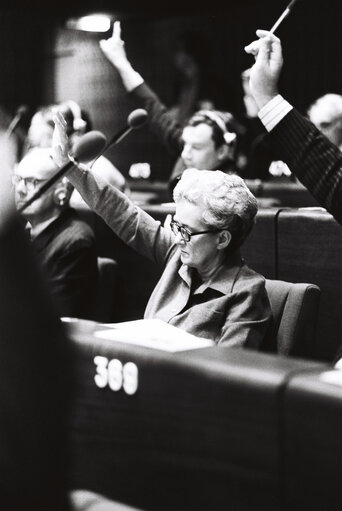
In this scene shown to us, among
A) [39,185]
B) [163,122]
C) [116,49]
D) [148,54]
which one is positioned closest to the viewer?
[39,185]

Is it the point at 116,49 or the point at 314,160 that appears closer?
the point at 314,160

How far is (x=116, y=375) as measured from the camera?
4.15ft

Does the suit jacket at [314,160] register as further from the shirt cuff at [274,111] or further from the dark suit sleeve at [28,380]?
the dark suit sleeve at [28,380]

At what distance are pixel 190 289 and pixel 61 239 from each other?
931mm

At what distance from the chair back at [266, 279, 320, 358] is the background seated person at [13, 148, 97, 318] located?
0.89 m

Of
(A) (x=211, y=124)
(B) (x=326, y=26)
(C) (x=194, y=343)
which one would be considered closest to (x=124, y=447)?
(C) (x=194, y=343)

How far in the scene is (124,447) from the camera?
1.24 metres

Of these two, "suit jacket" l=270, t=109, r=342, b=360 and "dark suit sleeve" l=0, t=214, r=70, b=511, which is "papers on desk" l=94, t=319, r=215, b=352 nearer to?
"dark suit sleeve" l=0, t=214, r=70, b=511

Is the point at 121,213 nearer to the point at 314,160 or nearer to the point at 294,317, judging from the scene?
the point at 294,317

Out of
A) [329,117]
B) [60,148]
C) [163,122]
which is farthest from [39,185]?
[329,117]

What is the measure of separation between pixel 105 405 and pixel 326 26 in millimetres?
6833

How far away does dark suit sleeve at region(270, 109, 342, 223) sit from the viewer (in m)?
1.91

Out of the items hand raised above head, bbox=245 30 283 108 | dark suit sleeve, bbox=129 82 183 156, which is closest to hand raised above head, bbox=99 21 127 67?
dark suit sleeve, bbox=129 82 183 156

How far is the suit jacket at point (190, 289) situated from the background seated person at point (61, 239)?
0.47 metres
